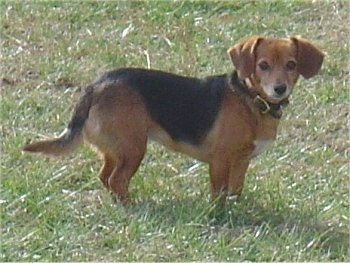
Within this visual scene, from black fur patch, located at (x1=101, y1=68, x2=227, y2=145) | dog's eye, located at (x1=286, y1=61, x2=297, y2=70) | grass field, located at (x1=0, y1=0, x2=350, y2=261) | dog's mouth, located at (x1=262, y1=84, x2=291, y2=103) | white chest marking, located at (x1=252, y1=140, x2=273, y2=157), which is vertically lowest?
grass field, located at (x1=0, y1=0, x2=350, y2=261)

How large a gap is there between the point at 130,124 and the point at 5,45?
330 cm

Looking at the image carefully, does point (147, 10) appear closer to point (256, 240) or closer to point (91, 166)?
point (91, 166)

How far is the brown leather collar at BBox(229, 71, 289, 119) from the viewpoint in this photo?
21.0 feet

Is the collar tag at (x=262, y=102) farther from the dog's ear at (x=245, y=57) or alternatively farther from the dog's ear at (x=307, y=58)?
the dog's ear at (x=307, y=58)

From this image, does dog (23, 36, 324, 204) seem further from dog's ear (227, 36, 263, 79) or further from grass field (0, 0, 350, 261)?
grass field (0, 0, 350, 261)

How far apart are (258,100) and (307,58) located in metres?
0.35

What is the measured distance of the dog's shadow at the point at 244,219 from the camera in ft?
19.7

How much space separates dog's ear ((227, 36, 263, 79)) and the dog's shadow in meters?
0.68

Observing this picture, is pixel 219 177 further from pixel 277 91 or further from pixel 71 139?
pixel 71 139

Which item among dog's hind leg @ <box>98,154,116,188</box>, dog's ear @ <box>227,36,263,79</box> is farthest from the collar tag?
dog's hind leg @ <box>98,154,116,188</box>

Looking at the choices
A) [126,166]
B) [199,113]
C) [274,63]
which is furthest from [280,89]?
[126,166]

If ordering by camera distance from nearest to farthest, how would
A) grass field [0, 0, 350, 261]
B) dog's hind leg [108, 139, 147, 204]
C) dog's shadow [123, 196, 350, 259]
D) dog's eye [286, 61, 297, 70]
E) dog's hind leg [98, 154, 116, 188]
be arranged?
grass field [0, 0, 350, 261] → dog's shadow [123, 196, 350, 259] → dog's eye [286, 61, 297, 70] → dog's hind leg [108, 139, 147, 204] → dog's hind leg [98, 154, 116, 188]

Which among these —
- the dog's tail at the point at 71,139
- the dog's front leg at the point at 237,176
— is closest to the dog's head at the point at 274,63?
the dog's front leg at the point at 237,176

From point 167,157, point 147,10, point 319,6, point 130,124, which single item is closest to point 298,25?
point 319,6
